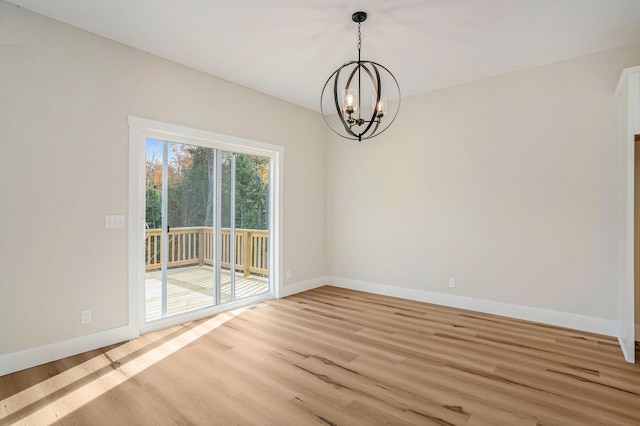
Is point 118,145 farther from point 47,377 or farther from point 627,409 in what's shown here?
→ point 627,409

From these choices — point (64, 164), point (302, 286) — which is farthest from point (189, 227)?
point (302, 286)

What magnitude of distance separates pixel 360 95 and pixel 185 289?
3.00m

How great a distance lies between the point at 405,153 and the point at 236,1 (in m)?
2.95

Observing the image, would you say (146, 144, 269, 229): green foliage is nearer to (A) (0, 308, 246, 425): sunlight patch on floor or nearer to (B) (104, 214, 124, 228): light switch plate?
(B) (104, 214, 124, 228): light switch plate

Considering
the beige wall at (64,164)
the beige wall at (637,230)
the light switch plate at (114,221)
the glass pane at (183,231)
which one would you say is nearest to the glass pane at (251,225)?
the glass pane at (183,231)

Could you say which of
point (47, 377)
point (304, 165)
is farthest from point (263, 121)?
point (47, 377)

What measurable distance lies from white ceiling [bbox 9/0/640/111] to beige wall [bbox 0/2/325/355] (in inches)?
9.1

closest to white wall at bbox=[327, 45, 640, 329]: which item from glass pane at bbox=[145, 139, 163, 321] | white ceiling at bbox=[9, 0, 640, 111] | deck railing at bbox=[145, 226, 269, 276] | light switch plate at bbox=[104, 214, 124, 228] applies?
white ceiling at bbox=[9, 0, 640, 111]

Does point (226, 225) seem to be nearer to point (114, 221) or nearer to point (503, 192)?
point (114, 221)

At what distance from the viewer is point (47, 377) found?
96.0 inches

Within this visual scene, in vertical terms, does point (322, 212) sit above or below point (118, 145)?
below

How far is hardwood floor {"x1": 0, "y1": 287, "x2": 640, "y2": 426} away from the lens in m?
2.00

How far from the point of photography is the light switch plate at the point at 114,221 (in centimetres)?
302

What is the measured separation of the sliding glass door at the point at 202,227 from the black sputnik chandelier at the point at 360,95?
1454mm
